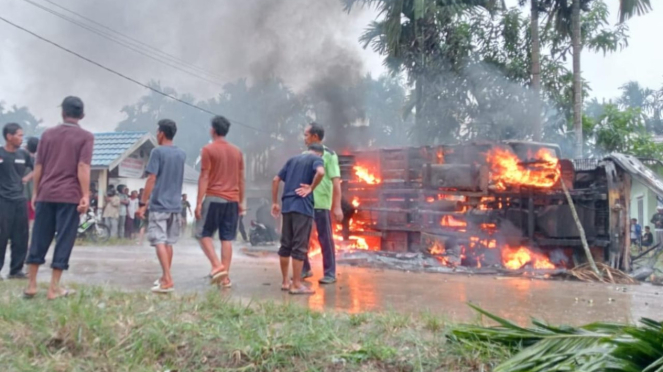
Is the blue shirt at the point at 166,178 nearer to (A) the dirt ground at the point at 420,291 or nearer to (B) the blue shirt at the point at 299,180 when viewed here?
(A) the dirt ground at the point at 420,291

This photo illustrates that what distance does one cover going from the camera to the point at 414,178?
9.90 meters

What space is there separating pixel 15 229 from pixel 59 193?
71.7 inches

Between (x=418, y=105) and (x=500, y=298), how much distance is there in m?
12.1

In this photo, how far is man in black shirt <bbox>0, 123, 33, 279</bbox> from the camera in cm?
620

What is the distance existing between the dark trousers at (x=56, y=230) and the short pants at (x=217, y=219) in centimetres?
124

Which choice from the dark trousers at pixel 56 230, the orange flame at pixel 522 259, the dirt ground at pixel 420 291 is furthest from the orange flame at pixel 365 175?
the dark trousers at pixel 56 230

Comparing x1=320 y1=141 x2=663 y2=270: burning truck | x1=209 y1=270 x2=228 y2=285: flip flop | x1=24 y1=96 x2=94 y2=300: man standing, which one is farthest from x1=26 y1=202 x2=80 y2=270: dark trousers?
x1=320 y1=141 x2=663 y2=270: burning truck

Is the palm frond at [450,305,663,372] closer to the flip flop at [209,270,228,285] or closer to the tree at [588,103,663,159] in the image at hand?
the flip flop at [209,270,228,285]

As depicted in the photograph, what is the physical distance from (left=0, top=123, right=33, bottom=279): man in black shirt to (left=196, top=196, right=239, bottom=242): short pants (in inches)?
79.3

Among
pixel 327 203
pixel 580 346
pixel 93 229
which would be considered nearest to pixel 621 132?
pixel 327 203

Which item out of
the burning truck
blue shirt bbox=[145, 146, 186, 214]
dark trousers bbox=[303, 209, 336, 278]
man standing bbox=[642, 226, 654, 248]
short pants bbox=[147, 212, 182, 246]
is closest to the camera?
short pants bbox=[147, 212, 182, 246]

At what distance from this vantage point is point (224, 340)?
362 cm

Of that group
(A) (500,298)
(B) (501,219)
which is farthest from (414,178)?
(A) (500,298)

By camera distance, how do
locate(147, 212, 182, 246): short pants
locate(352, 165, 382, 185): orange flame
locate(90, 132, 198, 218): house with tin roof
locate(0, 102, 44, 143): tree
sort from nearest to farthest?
1. locate(147, 212, 182, 246): short pants
2. locate(352, 165, 382, 185): orange flame
3. locate(90, 132, 198, 218): house with tin roof
4. locate(0, 102, 44, 143): tree
